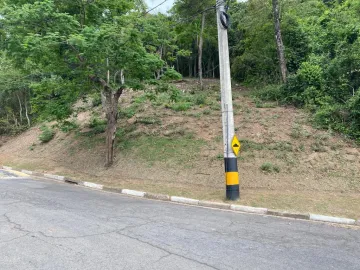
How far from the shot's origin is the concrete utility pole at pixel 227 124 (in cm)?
912

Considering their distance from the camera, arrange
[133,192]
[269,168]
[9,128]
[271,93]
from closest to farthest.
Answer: [133,192] < [269,168] < [271,93] < [9,128]

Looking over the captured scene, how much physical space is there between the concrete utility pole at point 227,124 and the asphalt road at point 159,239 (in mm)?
1197

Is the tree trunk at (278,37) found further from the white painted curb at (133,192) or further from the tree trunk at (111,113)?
the white painted curb at (133,192)

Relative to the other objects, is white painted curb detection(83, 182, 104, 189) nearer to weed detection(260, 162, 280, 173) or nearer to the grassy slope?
the grassy slope

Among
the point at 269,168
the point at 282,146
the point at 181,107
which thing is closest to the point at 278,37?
the point at 181,107

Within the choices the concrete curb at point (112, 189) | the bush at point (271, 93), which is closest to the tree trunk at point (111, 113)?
the concrete curb at point (112, 189)

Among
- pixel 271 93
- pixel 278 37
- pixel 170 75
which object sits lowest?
pixel 271 93

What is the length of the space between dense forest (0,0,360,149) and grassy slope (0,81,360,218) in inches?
56.5

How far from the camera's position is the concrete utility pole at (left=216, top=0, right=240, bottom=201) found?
9125 millimetres

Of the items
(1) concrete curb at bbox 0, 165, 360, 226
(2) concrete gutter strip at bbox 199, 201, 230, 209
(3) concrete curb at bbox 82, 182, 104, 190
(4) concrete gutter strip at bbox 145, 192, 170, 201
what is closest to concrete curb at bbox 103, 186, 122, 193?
(1) concrete curb at bbox 0, 165, 360, 226

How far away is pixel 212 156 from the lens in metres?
12.8

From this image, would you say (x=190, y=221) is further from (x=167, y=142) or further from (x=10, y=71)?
(x=10, y=71)

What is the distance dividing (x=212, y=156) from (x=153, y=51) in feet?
17.1

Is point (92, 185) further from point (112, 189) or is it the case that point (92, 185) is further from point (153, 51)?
point (153, 51)
